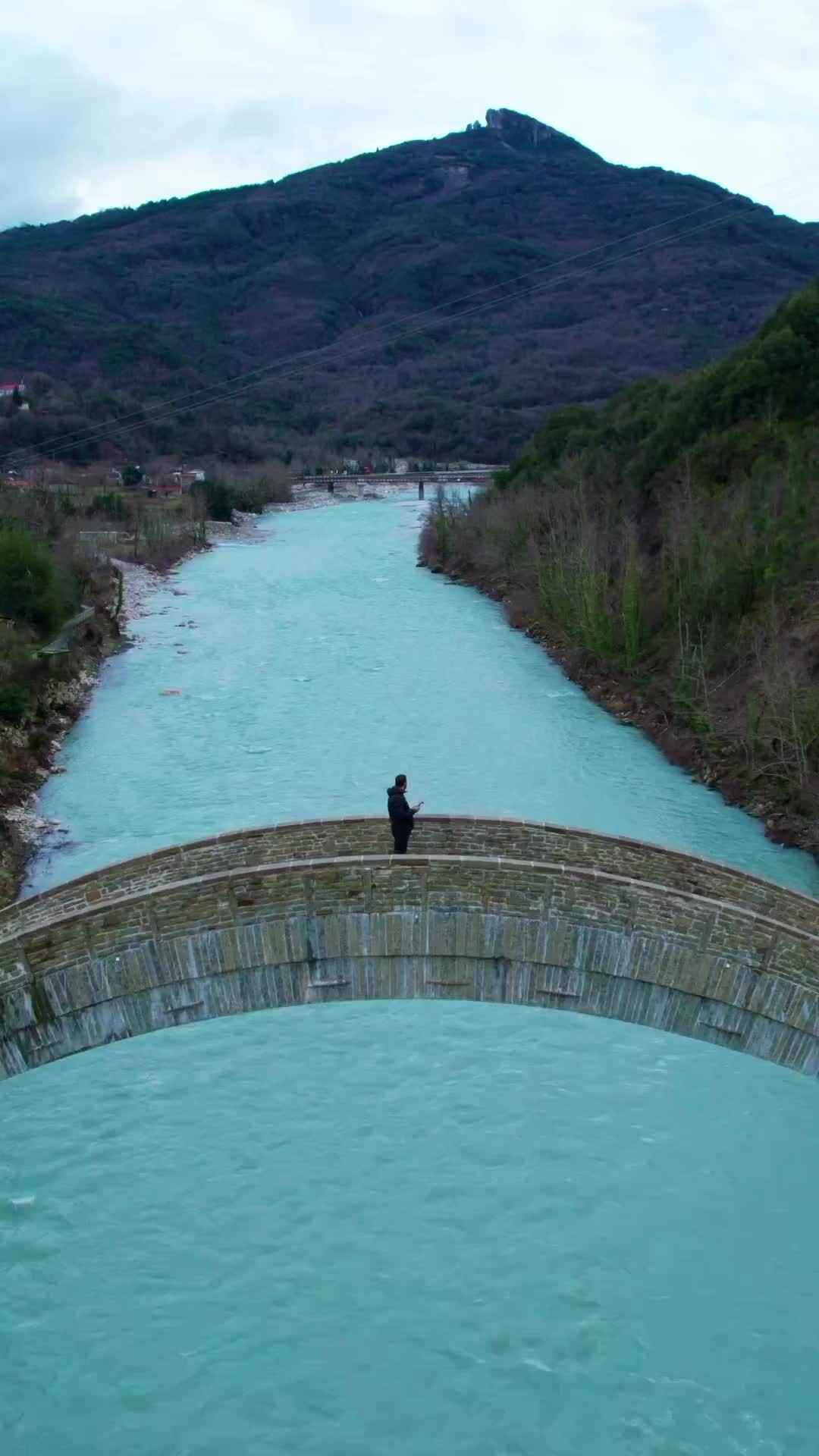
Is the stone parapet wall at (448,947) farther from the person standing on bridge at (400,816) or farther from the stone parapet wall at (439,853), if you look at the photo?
the stone parapet wall at (439,853)

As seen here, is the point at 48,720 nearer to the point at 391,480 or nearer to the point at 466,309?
the point at 391,480

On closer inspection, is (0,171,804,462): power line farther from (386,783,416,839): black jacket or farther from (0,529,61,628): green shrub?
(386,783,416,839): black jacket

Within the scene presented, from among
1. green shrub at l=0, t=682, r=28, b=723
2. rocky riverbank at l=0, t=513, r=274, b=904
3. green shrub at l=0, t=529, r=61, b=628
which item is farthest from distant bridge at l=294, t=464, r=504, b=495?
green shrub at l=0, t=682, r=28, b=723

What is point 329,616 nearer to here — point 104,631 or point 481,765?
point 104,631

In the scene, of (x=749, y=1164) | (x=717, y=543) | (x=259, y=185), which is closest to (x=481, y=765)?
(x=717, y=543)

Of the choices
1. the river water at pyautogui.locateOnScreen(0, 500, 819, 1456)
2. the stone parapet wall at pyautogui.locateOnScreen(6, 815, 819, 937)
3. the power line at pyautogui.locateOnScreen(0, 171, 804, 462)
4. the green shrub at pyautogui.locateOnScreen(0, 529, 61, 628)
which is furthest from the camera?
the power line at pyautogui.locateOnScreen(0, 171, 804, 462)
